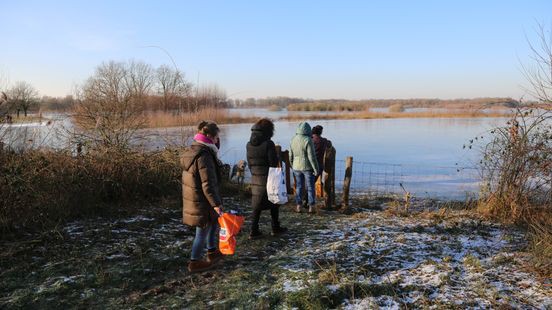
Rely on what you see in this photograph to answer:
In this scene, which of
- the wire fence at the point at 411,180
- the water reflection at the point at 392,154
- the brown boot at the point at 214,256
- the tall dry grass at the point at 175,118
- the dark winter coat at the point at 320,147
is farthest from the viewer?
the wire fence at the point at 411,180

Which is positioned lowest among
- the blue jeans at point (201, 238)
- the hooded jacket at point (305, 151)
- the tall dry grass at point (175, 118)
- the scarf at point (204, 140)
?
the blue jeans at point (201, 238)

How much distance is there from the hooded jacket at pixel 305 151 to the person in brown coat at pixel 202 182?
2716 mm

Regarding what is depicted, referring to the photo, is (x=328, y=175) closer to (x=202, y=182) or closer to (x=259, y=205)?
(x=259, y=205)

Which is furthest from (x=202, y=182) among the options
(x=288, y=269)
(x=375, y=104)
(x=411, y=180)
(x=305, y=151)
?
(x=375, y=104)

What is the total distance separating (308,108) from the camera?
57625 millimetres

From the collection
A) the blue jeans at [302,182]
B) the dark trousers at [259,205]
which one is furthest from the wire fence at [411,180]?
the dark trousers at [259,205]

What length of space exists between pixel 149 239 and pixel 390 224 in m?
3.87

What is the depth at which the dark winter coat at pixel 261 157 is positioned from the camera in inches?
207

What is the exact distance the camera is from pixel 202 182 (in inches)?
156

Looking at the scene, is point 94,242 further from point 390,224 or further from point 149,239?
point 390,224

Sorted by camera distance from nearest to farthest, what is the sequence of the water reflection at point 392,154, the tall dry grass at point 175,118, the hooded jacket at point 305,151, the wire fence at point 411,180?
the hooded jacket at point 305,151, the water reflection at point 392,154, the tall dry grass at point 175,118, the wire fence at point 411,180

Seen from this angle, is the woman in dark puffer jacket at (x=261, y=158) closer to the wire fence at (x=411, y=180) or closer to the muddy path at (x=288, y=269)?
the muddy path at (x=288, y=269)

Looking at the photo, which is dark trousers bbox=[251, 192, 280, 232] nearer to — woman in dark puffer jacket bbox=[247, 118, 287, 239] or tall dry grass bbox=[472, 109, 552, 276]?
woman in dark puffer jacket bbox=[247, 118, 287, 239]

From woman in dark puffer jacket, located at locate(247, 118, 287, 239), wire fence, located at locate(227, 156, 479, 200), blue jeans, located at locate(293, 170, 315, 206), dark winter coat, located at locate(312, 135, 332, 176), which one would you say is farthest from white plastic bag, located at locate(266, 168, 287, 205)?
wire fence, located at locate(227, 156, 479, 200)
